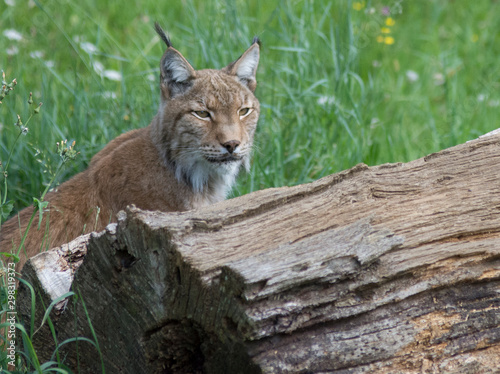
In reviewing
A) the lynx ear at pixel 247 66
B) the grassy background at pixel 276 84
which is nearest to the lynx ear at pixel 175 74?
the lynx ear at pixel 247 66

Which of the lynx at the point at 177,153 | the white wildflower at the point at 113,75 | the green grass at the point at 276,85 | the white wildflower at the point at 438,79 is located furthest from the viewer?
the white wildflower at the point at 438,79

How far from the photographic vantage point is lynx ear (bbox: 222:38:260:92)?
13.5ft

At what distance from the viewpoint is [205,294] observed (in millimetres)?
2051

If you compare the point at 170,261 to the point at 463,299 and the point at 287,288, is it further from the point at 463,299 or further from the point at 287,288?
the point at 463,299

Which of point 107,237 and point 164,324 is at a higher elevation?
point 107,237

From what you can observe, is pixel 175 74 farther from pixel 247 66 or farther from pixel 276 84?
pixel 276 84

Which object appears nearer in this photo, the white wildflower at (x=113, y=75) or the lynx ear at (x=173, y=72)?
the lynx ear at (x=173, y=72)

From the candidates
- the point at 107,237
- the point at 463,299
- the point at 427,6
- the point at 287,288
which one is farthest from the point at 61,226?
the point at 427,6

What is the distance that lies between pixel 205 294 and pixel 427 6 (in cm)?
716

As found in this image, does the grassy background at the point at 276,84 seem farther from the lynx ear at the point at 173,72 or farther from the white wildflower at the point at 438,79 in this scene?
the lynx ear at the point at 173,72

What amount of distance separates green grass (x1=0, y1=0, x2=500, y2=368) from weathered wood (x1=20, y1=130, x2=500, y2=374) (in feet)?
5.49

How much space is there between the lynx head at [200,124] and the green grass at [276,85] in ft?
1.32

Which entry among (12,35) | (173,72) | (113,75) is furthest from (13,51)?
(173,72)

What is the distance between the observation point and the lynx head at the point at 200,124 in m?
3.85
